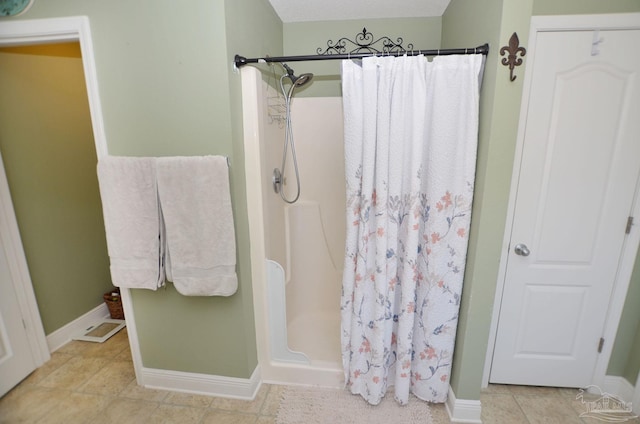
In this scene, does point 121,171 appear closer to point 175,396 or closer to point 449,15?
point 175,396

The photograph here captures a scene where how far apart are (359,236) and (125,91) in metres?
1.44

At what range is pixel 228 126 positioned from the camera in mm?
1433

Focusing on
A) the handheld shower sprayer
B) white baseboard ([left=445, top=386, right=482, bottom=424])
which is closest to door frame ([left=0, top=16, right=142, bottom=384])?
the handheld shower sprayer

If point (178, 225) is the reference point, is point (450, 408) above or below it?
below

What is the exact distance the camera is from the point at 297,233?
98.8 inches

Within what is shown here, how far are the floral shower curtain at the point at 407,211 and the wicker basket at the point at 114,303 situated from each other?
81.7 inches

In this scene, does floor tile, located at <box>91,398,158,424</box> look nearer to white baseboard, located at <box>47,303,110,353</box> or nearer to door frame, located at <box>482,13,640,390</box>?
white baseboard, located at <box>47,303,110,353</box>

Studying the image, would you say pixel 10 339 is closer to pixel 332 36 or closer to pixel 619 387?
pixel 332 36

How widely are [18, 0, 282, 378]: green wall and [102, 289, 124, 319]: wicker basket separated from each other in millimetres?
1212

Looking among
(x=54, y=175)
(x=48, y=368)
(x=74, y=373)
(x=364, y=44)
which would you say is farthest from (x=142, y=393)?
(x=364, y=44)

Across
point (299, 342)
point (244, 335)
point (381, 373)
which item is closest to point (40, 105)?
point (244, 335)

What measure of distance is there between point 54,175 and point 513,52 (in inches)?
120

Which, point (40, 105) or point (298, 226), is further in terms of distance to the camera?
point (298, 226)

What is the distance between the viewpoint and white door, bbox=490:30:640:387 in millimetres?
1463
